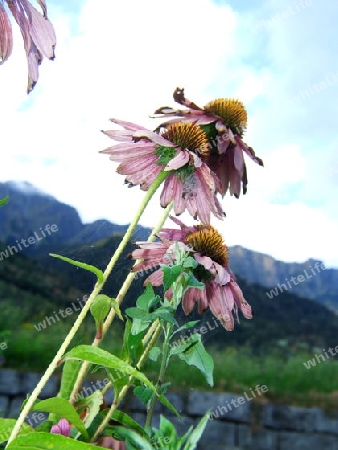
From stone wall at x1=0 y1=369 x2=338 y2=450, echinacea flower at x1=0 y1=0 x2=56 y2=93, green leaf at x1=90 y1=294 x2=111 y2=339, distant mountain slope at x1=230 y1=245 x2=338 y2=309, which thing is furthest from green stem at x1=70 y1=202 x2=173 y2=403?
distant mountain slope at x1=230 y1=245 x2=338 y2=309

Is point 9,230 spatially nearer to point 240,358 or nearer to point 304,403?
point 240,358

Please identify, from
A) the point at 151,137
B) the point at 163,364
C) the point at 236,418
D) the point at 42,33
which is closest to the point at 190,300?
the point at 163,364

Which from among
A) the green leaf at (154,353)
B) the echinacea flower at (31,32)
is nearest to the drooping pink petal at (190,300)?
the green leaf at (154,353)

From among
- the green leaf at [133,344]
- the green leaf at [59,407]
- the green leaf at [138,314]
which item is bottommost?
the green leaf at [59,407]

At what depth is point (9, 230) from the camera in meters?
4.51

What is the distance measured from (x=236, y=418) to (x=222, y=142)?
2.61 metres

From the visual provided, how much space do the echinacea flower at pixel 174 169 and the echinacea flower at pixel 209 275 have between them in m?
0.05

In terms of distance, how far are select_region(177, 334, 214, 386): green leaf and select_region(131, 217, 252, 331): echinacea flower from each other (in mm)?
108

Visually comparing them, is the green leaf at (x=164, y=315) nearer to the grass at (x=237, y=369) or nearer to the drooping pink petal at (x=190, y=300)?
the drooping pink petal at (x=190, y=300)

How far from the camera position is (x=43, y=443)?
0.69m

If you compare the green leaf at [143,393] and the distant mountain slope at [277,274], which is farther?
the distant mountain slope at [277,274]

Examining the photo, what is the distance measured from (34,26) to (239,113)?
0.48 meters

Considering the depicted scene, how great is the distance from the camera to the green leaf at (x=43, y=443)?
67 cm

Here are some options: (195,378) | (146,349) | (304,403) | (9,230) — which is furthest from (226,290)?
(9,230)
